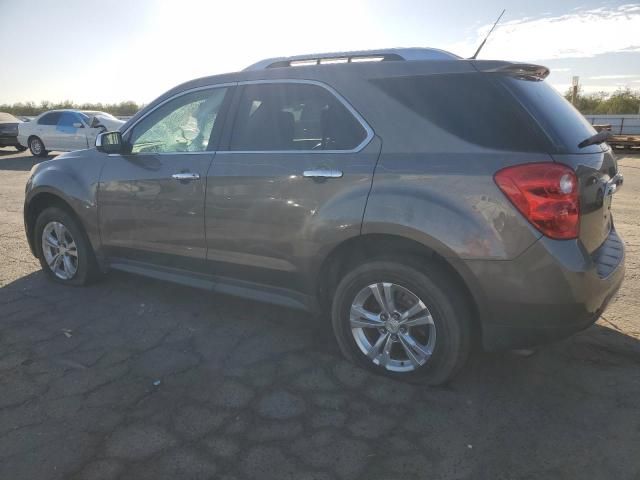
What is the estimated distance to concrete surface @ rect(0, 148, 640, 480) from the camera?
235 cm

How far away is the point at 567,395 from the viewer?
2885mm

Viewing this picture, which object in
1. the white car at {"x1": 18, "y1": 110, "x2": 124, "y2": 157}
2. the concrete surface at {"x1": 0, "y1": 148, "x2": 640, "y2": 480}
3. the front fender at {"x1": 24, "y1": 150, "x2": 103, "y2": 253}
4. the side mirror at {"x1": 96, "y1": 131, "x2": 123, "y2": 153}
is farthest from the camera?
the white car at {"x1": 18, "y1": 110, "x2": 124, "y2": 157}

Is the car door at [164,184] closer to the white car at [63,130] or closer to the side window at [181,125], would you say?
the side window at [181,125]

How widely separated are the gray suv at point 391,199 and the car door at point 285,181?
10 mm

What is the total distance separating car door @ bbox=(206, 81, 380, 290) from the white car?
1309cm

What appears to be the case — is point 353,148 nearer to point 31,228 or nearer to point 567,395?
point 567,395

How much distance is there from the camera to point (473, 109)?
106 inches

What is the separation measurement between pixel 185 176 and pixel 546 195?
7.65ft

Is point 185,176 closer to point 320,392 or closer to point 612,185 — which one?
point 320,392

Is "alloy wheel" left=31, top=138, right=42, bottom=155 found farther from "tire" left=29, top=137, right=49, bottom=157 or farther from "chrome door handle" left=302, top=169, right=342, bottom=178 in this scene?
"chrome door handle" left=302, top=169, right=342, bottom=178

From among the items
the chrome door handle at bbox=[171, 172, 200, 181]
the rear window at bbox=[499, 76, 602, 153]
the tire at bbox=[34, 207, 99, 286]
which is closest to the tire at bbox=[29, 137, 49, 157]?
the tire at bbox=[34, 207, 99, 286]

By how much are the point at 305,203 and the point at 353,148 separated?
0.43 meters

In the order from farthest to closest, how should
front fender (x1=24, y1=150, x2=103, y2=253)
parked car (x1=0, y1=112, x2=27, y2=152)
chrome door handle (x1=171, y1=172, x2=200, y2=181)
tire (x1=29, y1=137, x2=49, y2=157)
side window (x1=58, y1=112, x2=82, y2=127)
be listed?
parked car (x1=0, y1=112, x2=27, y2=152), tire (x1=29, y1=137, x2=49, y2=157), side window (x1=58, y1=112, x2=82, y2=127), front fender (x1=24, y1=150, x2=103, y2=253), chrome door handle (x1=171, y1=172, x2=200, y2=181)

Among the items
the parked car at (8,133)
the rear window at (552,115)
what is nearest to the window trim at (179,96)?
the rear window at (552,115)
